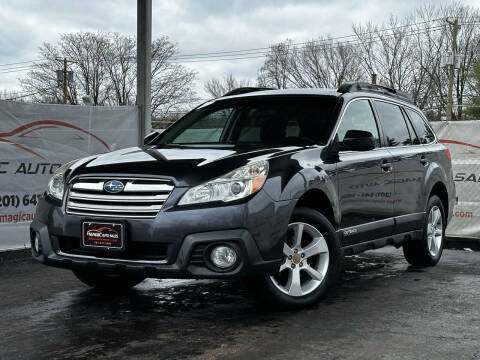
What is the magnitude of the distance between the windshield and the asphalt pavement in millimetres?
1306

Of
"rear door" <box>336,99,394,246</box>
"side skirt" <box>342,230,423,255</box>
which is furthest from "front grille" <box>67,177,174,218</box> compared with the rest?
"side skirt" <box>342,230,423,255</box>

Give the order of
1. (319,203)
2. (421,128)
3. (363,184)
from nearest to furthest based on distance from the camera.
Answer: (319,203), (363,184), (421,128)

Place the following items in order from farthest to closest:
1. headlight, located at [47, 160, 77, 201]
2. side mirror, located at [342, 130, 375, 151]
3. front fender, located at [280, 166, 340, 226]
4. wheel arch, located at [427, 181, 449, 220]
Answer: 1. wheel arch, located at [427, 181, 449, 220]
2. side mirror, located at [342, 130, 375, 151]
3. headlight, located at [47, 160, 77, 201]
4. front fender, located at [280, 166, 340, 226]

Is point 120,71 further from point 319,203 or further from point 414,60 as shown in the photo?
point 319,203

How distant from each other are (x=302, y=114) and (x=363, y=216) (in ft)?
3.31

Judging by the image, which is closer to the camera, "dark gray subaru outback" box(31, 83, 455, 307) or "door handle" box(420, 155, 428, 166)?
"dark gray subaru outback" box(31, 83, 455, 307)

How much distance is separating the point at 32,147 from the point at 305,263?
444cm

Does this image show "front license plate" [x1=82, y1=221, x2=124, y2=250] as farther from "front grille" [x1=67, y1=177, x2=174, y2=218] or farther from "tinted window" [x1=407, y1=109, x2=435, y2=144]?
"tinted window" [x1=407, y1=109, x2=435, y2=144]

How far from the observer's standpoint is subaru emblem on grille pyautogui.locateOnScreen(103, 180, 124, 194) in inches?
185

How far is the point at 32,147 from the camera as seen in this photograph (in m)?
8.23

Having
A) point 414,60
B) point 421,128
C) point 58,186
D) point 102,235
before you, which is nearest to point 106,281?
point 58,186

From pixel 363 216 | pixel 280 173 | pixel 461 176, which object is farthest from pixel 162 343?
pixel 461 176

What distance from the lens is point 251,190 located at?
4.58m

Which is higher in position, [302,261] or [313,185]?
[313,185]
